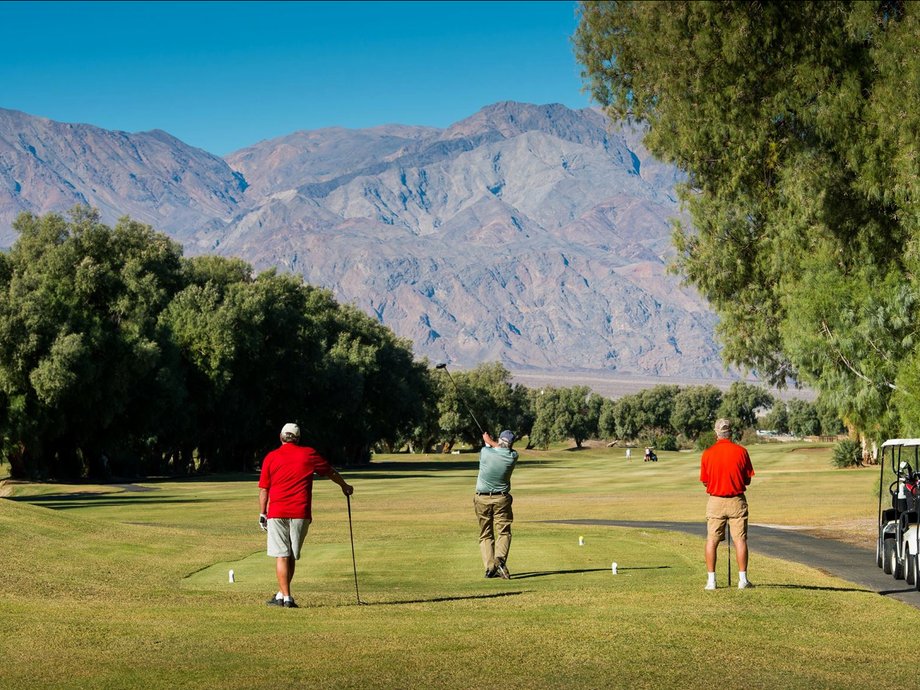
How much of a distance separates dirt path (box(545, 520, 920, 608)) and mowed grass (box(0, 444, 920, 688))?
681 mm

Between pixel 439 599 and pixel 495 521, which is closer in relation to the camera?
pixel 439 599

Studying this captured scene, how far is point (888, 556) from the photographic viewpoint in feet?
69.9

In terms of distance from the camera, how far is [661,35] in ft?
109

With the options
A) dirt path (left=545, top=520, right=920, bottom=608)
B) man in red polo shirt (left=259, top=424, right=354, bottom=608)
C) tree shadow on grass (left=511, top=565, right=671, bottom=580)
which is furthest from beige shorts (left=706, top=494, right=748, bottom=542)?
man in red polo shirt (left=259, top=424, right=354, bottom=608)

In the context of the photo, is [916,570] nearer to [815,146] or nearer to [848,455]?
→ [815,146]

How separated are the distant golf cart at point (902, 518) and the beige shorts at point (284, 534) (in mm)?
9195

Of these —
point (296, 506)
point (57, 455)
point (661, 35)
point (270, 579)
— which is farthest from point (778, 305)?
point (57, 455)

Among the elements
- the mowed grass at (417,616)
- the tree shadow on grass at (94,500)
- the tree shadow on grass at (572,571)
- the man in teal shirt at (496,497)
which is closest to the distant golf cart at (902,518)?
the mowed grass at (417,616)

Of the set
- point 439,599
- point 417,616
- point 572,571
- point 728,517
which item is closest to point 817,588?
point 728,517

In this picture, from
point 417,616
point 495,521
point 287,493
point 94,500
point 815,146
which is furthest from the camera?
point 94,500

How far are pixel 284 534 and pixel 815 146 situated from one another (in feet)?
72.8

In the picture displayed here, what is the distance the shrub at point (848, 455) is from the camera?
84.8 metres

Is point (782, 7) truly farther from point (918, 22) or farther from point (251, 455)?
point (251, 455)

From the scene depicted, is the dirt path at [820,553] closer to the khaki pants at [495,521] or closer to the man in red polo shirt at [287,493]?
the khaki pants at [495,521]
